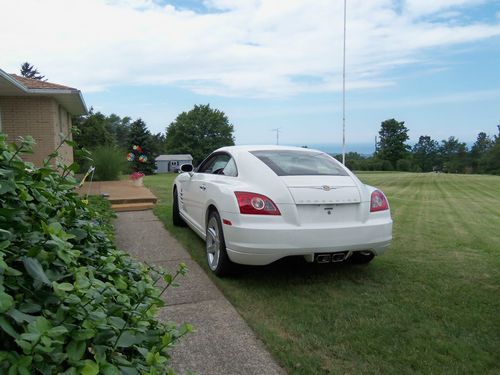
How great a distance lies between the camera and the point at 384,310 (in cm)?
368

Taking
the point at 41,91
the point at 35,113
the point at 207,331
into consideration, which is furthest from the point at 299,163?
the point at 35,113

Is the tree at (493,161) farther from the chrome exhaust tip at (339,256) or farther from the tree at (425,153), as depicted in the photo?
the chrome exhaust tip at (339,256)

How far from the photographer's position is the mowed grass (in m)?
2.84

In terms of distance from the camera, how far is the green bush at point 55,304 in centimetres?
98

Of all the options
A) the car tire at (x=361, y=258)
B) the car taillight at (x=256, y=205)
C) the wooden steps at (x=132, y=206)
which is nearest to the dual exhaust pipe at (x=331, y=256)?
the car taillight at (x=256, y=205)

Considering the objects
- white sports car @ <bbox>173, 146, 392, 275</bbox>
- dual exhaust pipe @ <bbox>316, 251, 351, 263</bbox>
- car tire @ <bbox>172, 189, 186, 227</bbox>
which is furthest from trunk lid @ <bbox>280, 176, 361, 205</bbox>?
car tire @ <bbox>172, 189, 186, 227</bbox>

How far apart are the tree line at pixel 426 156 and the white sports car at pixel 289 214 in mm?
70807

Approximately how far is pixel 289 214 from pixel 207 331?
4.42ft

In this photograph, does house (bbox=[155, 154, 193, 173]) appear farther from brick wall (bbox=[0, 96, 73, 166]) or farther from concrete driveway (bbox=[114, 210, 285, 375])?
concrete driveway (bbox=[114, 210, 285, 375])

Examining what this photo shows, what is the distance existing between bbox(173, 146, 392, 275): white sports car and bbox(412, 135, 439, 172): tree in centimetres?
9338

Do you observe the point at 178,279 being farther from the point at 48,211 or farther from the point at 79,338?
the point at 79,338

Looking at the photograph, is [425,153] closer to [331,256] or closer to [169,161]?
[169,161]

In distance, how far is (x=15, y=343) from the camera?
1020 mm

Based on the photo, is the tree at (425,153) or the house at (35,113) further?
the tree at (425,153)
